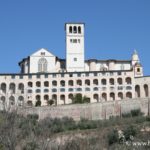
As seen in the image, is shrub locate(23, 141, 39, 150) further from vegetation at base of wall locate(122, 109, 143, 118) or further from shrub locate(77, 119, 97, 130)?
vegetation at base of wall locate(122, 109, 143, 118)

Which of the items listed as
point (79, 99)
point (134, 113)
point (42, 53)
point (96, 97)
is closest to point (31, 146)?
point (134, 113)

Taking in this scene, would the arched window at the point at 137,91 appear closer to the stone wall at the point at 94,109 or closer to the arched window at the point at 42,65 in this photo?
the stone wall at the point at 94,109

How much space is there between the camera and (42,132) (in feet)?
93.0

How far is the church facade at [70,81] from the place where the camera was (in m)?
100

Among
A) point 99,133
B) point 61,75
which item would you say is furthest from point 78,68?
point 99,133

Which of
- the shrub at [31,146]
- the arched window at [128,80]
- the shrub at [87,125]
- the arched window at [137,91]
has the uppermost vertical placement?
the arched window at [128,80]

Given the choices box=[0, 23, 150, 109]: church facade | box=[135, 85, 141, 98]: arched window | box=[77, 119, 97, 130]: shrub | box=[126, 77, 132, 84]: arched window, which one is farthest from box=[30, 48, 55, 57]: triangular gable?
box=[77, 119, 97, 130]: shrub

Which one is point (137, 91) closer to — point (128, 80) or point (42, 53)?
point (128, 80)

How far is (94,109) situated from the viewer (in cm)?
8581

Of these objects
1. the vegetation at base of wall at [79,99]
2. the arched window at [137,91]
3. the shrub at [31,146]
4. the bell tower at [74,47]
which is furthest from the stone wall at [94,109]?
the shrub at [31,146]

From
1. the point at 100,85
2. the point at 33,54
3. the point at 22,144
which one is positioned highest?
the point at 33,54

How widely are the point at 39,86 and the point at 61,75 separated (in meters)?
5.07

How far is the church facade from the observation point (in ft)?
329

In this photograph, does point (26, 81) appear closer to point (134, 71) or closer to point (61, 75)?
point (61, 75)
